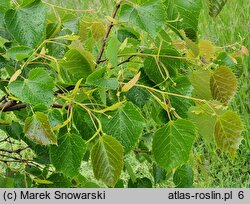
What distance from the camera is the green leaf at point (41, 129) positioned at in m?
0.93

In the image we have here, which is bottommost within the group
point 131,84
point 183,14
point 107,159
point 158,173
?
point 158,173

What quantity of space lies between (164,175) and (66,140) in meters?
0.49

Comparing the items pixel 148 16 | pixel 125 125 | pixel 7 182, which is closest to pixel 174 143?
pixel 125 125

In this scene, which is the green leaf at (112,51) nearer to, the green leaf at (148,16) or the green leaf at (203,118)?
the green leaf at (148,16)

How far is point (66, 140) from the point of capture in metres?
0.97

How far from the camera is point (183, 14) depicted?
0.97 m

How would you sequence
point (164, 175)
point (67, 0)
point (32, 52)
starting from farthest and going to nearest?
point (67, 0) < point (164, 175) < point (32, 52)

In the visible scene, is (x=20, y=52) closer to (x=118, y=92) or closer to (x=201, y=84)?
(x=118, y=92)

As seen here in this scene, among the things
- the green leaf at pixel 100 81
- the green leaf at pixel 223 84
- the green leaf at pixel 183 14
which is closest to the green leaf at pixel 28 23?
the green leaf at pixel 100 81

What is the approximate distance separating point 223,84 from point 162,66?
0.12 m

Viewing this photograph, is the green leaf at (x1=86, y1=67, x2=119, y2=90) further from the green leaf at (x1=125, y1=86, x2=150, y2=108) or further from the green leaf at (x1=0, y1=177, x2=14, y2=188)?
the green leaf at (x1=0, y1=177, x2=14, y2=188)
